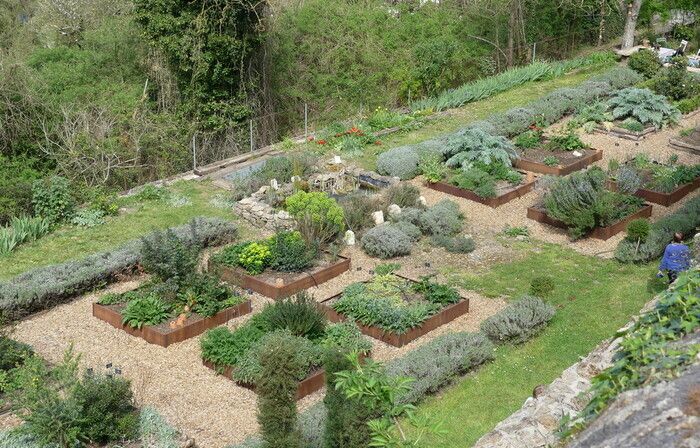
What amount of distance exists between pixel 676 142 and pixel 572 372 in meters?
11.7

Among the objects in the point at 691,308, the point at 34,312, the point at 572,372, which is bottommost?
the point at 34,312

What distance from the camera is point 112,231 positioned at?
15.1m

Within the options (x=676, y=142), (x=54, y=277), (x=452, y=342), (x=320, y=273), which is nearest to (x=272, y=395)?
(x=452, y=342)

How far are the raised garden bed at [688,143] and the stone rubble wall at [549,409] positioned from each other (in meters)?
11.2

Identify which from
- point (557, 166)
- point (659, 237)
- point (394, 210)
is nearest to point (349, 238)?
point (394, 210)

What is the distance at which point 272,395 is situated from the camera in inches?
306

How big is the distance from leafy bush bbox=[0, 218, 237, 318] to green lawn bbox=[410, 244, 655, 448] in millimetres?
5024

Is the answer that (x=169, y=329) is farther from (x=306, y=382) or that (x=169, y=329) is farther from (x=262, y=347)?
(x=306, y=382)

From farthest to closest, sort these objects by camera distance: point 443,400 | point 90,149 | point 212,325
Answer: point 90,149 < point 212,325 < point 443,400

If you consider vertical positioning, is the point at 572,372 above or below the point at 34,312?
above

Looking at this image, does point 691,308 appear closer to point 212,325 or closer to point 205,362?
point 205,362

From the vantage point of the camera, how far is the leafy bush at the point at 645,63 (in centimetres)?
2325

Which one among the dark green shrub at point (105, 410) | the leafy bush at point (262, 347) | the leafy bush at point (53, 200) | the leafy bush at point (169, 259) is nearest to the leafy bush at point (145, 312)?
the leafy bush at point (169, 259)

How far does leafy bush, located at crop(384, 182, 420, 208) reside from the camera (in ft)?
51.1
